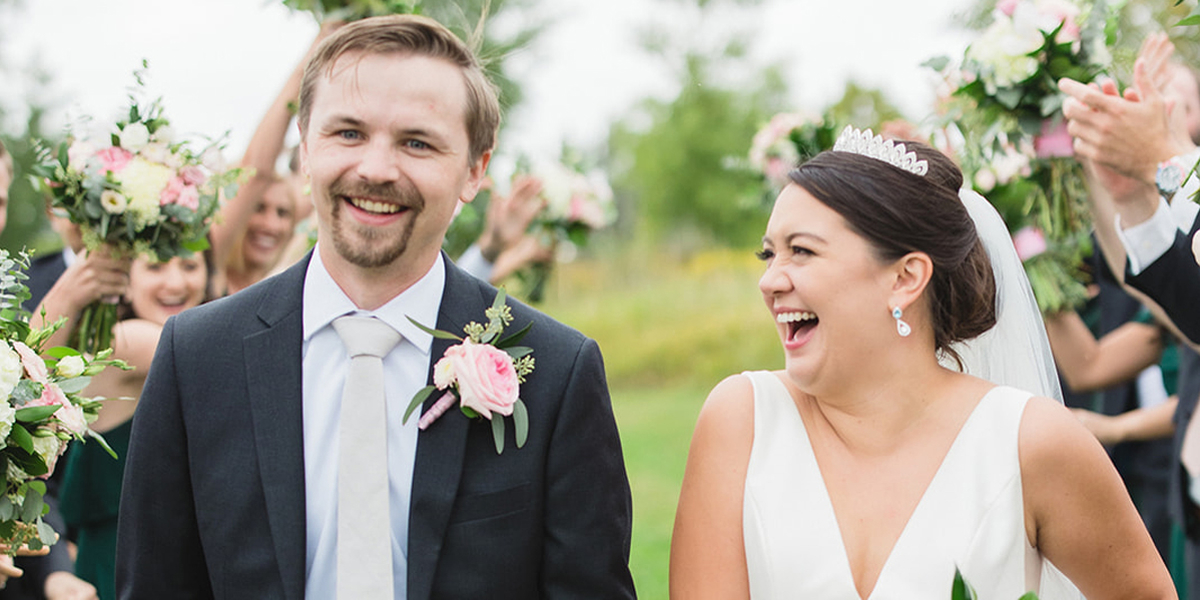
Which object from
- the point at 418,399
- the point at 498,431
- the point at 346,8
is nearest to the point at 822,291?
the point at 498,431

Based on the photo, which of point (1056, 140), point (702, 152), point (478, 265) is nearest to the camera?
point (1056, 140)

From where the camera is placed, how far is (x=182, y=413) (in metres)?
2.74

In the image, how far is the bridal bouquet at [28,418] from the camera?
2721 millimetres

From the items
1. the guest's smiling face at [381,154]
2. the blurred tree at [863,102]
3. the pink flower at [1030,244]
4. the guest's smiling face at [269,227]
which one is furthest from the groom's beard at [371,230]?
the blurred tree at [863,102]

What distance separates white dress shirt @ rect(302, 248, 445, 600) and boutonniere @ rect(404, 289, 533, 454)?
3.1 inches

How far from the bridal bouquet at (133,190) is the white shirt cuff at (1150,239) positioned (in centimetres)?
354

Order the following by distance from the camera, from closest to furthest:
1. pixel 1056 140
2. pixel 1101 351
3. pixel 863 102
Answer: pixel 1056 140 < pixel 1101 351 < pixel 863 102

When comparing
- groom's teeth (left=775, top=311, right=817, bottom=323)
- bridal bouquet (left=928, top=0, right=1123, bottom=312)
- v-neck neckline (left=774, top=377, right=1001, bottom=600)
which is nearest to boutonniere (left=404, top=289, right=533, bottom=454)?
groom's teeth (left=775, top=311, right=817, bottom=323)

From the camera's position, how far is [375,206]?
2744 millimetres

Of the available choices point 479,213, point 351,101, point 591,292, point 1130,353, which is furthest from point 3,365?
point 591,292

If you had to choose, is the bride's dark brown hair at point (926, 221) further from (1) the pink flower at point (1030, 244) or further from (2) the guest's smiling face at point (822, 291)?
(1) the pink flower at point (1030, 244)

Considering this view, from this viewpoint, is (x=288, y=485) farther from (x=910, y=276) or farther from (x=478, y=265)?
(x=478, y=265)

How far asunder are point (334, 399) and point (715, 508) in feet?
4.05

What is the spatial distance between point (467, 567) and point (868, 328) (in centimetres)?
143
